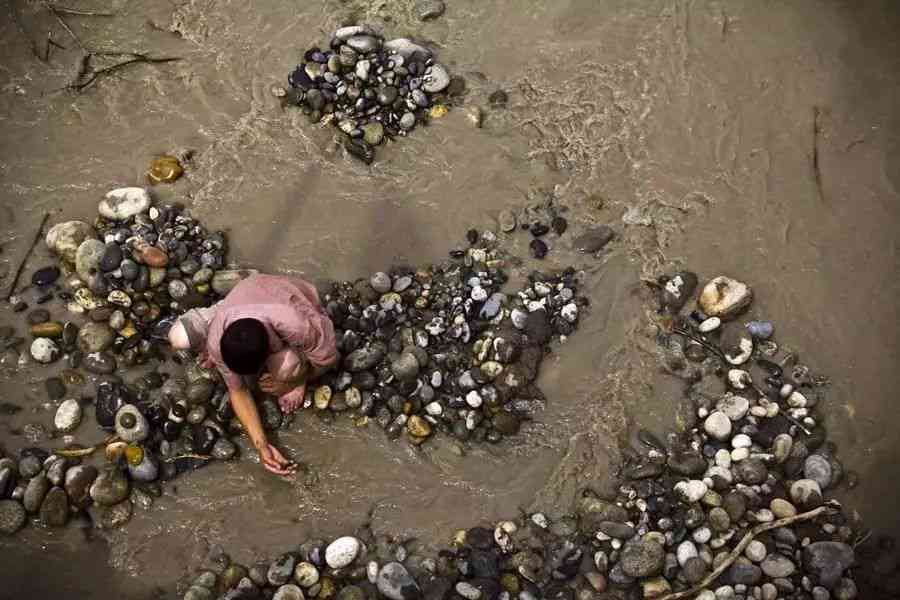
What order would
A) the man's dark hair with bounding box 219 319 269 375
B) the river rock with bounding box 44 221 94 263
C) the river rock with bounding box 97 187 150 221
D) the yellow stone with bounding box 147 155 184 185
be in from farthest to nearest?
1. the yellow stone with bounding box 147 155 184 185
2. the river rock with bounding box 97 187 150 221
3. the river rock with bounding box 44 221 94 263
4. the man's dark hair with bounding box 219 319 269 375

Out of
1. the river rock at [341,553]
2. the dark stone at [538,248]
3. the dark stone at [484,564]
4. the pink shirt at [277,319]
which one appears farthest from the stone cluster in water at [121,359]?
the dark stone at [538,248]

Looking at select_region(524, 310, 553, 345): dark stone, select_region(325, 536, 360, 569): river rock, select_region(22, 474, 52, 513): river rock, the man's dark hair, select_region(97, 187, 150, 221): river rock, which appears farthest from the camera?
select_region(97, 187, 150, 221): river rock

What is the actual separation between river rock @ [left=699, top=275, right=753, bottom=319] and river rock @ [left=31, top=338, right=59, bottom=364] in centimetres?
419

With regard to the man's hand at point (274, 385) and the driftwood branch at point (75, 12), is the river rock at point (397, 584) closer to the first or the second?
the man's hand at point (274, 385)

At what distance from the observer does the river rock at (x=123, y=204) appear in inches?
201

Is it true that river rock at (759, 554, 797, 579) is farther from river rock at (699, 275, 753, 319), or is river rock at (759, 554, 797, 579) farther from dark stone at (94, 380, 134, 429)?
dark stone at (94, 380, 134, 429)

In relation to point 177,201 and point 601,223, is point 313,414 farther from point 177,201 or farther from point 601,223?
point 601,223

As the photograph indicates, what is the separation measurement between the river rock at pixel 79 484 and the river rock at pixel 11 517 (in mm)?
273

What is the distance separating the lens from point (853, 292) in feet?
15.6

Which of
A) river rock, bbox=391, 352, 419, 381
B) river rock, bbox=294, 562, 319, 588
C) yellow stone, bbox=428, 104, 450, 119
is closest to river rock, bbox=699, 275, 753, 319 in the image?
river rock, bbox=391, 352, 419, 381

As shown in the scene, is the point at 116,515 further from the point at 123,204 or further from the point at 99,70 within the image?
the point at 99,70

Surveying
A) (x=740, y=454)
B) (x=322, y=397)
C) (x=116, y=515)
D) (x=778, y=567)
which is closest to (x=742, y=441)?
(x=740, y=454)

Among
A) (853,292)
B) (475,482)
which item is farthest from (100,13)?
(853,292)

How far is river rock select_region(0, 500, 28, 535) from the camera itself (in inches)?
164
